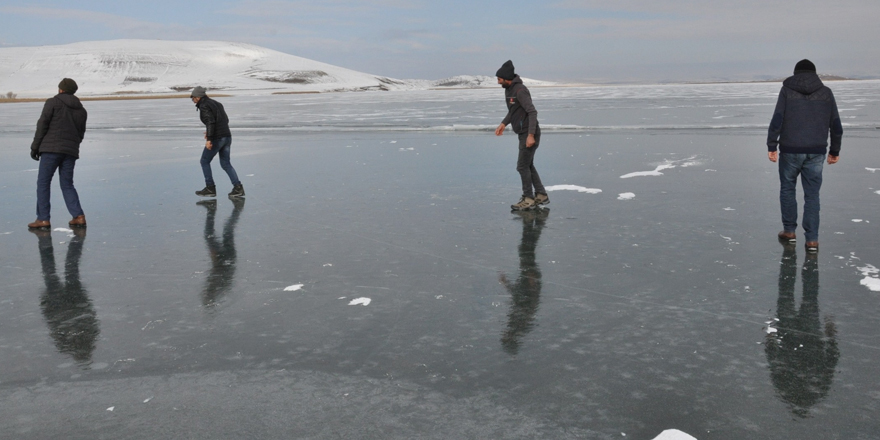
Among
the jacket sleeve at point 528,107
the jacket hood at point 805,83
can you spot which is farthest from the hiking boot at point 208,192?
the jacket hood at point 805,83

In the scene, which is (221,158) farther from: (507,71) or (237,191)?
(507,71)

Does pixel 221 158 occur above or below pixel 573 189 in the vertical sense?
above

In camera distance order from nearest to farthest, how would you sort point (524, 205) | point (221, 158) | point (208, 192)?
1. point (524, 205)
2. point (208, 192)
3. point (221, 158)

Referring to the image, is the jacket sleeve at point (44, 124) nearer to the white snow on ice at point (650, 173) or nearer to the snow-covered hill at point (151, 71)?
the white snow on ice at point (650, 173)

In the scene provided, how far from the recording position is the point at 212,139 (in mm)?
11047

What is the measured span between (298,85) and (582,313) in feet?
559

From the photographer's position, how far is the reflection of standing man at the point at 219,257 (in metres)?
Result: 5.89

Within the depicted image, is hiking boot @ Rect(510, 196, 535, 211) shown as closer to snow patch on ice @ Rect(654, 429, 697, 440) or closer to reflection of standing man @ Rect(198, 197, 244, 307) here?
reflection of standing man @ Rect(198, 197, 244, 307)

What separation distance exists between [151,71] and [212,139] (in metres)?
174

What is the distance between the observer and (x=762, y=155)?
48.5ft

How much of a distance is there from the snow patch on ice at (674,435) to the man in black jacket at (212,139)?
8.74 meters

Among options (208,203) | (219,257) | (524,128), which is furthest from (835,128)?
(208,203)

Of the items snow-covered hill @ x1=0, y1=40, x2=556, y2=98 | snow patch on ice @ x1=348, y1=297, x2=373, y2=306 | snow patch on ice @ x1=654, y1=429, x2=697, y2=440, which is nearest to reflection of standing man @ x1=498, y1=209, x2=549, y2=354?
snow patch on ice @ x1=348, y1=297, x2=373, y2=306

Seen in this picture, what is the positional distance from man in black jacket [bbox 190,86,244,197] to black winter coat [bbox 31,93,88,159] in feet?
7.53
